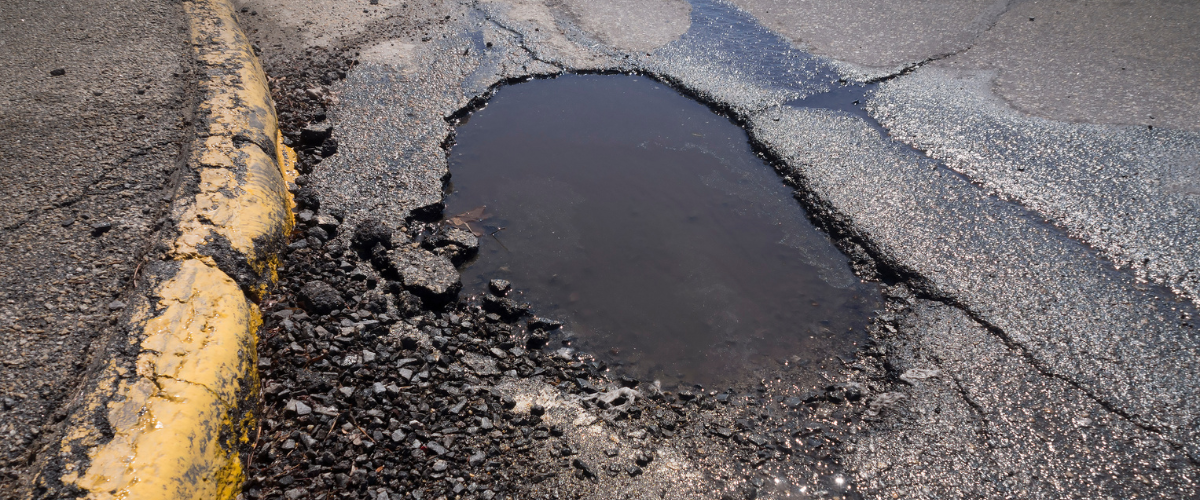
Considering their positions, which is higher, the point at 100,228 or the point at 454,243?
the point at 100,228

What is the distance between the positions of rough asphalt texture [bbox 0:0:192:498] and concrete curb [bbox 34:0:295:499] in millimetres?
79

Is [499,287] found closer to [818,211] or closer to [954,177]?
[818,211]

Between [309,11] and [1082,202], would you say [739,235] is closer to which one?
[1082,202]

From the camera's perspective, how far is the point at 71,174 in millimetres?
2455

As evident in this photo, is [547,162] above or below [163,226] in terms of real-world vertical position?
below

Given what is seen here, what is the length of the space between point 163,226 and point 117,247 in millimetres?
164

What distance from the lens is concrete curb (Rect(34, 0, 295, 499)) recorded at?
1617mm

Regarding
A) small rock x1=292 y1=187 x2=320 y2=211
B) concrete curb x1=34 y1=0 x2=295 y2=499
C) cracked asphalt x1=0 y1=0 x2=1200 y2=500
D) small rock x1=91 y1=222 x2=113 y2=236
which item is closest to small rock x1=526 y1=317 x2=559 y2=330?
cracked asphalt x1=0 y1=0 x2=1200 y2=500

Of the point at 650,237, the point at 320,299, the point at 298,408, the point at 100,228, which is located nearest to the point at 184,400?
the point at 298,408

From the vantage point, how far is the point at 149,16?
12.2 ft

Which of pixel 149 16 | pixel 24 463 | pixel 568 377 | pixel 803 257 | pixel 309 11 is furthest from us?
pixel 309 11

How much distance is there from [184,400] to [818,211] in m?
2.91

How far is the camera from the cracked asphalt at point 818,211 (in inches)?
82.6

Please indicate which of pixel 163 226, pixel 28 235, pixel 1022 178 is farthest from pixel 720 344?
pixel 28 235
